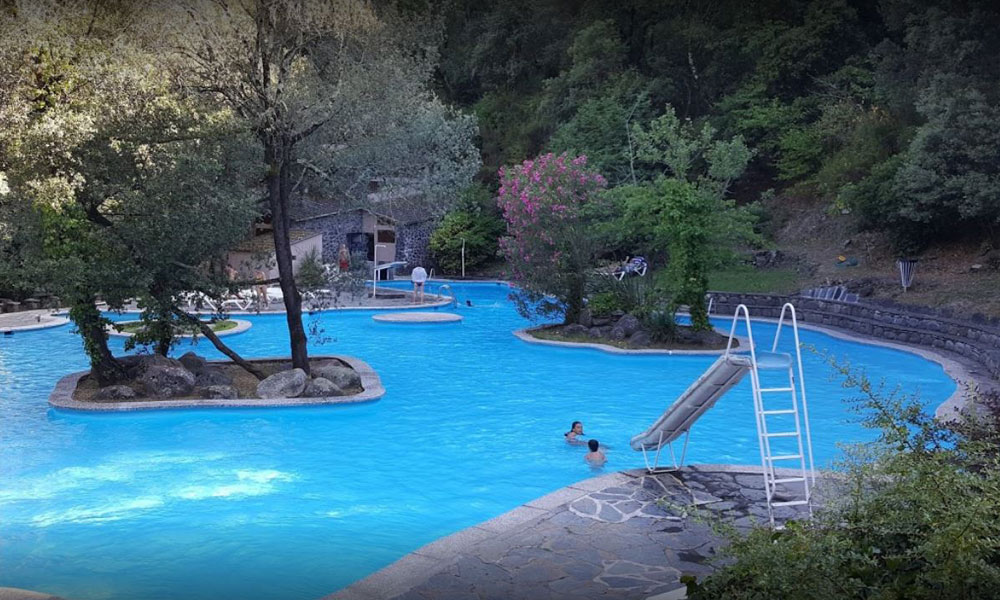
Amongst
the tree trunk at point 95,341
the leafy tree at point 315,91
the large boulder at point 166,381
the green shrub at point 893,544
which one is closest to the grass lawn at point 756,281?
the leafy tree at point 315,91

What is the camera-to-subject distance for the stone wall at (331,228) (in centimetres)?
3816

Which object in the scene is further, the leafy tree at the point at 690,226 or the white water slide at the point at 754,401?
the leafy tree at the point at 690,226

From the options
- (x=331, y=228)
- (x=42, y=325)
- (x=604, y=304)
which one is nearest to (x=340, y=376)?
(x=604, y=304)

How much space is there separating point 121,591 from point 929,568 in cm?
623

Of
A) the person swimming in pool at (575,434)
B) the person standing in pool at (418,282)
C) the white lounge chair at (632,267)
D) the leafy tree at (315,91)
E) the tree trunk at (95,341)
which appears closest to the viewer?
the person swimming in pool at (575,434)

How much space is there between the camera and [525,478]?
34.8ft

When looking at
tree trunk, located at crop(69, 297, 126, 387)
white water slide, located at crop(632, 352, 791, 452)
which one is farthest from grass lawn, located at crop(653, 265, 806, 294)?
white water slide, located at crop(632, 352, 791, 452)

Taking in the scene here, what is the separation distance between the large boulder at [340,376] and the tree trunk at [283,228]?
257mm

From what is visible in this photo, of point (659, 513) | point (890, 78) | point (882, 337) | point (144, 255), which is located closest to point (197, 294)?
point (144, 255)

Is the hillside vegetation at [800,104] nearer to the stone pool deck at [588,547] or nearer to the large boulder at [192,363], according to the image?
the large boulder at [192,363]

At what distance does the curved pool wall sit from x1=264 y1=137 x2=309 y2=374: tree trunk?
58.9 inches

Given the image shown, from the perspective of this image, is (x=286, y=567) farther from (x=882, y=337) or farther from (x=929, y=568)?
(x=882, y=337)

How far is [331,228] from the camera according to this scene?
38.6 m

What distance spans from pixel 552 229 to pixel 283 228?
820 cm
